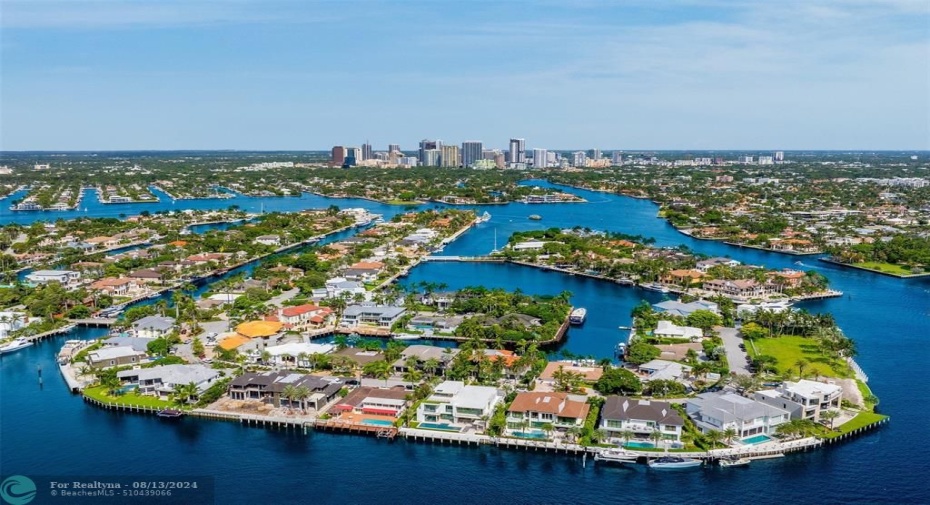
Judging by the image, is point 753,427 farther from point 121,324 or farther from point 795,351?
point 121,324

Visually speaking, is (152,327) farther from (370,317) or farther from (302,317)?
(370,317)

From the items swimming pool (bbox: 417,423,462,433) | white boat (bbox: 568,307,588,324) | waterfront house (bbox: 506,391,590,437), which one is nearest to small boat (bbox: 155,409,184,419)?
swimming pool (bbox: 417,423,462,433)

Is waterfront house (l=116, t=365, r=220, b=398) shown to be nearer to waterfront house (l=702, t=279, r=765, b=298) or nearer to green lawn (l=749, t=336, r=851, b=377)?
green lawn (l=749, t=336, r=851, b=377)

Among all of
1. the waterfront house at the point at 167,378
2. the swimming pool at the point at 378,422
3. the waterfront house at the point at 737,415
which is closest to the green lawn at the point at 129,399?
the waterfront house at the point at 167,378

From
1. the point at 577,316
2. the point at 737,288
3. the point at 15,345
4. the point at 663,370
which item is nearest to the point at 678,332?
the point at 577,316

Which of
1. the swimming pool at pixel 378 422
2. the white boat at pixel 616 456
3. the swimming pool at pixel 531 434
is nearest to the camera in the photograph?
the white boat at pixel 616 456

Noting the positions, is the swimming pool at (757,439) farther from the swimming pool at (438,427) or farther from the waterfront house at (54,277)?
the waterfront house at (54,277)
